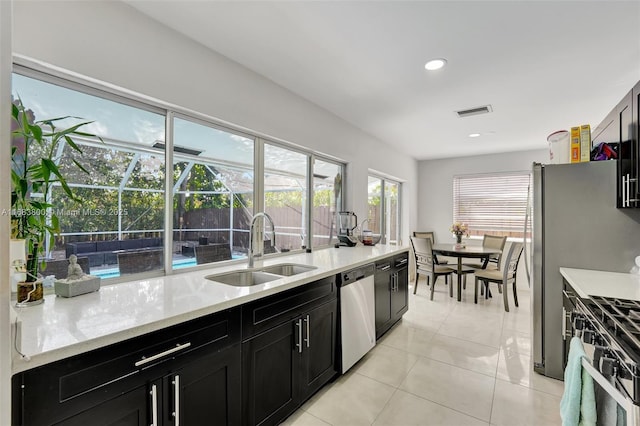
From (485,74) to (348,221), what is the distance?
82.0 inches

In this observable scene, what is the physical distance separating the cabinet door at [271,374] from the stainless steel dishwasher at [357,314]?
56 centimetres

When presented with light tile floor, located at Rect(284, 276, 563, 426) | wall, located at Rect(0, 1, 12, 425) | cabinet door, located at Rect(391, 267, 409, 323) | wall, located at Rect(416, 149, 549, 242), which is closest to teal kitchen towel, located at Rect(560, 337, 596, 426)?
light tile floor, located at Rect(284, 276, 563, 426)

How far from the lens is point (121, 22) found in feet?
5.35

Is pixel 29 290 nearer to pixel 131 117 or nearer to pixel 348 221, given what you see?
pixel 131 117

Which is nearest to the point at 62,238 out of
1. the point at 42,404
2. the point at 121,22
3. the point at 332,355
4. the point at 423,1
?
the point at 42,404

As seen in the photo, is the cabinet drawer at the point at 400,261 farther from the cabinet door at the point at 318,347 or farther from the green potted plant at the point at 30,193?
the green potted plant at the point at 30,193

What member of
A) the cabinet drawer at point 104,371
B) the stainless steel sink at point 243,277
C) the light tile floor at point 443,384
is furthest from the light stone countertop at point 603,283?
the cabinet drawer at point 104,371

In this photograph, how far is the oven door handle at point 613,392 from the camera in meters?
0.98

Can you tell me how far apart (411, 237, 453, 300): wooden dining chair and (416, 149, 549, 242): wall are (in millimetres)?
1610

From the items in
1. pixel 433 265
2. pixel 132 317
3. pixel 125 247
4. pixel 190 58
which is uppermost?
pixel 190 58

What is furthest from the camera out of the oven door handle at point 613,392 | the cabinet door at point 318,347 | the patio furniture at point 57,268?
the cabinet door at point 318,347

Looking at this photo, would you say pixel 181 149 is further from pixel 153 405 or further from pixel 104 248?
pixel 153 405

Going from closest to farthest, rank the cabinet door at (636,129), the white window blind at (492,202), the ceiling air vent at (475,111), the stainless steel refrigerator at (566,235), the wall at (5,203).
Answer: the wall at (5,203) < the cabinet door at (636,129) < the stainless steel refrigerator at (566,235) < the ceiling air vent at (475,111) < the white window blind at (492,202)

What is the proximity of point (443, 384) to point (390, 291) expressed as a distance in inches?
39.9
